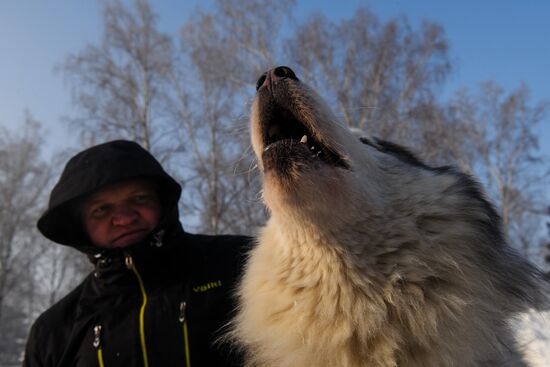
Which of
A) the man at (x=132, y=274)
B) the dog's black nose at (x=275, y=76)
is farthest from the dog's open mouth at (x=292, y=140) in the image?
the man at (x=132, y=274)

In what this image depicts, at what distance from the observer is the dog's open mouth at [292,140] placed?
5.80 feet

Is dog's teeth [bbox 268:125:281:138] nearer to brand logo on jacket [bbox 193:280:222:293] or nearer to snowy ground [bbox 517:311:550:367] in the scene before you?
brand logo on jacket [bbox 193:280:222:293]

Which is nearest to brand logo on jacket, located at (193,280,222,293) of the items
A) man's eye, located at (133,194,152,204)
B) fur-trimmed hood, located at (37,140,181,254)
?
fur-trimmed hood, located at (37,140,181,254)

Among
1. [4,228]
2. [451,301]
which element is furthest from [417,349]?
[4,228]

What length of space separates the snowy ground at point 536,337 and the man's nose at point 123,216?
2.20 m

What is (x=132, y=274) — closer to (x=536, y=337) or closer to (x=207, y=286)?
(x=207, y=286)

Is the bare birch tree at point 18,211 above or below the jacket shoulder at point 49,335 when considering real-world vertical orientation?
above

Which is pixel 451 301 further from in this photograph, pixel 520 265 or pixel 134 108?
pixel 134 108

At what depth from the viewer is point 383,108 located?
13023 mm

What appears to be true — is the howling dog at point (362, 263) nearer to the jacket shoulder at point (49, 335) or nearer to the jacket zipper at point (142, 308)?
the jacket zipper at point (142, 308)

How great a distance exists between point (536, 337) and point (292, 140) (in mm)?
1978

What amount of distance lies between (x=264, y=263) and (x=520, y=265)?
1.15 meters

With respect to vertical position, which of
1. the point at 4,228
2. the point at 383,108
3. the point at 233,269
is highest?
the point at 4,228

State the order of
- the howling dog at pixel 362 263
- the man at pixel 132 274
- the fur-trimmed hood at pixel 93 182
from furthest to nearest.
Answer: the fur-trimmed hood at pixel 93 182, the man at pixel 132 274, the howling dog at pixel 362 263
